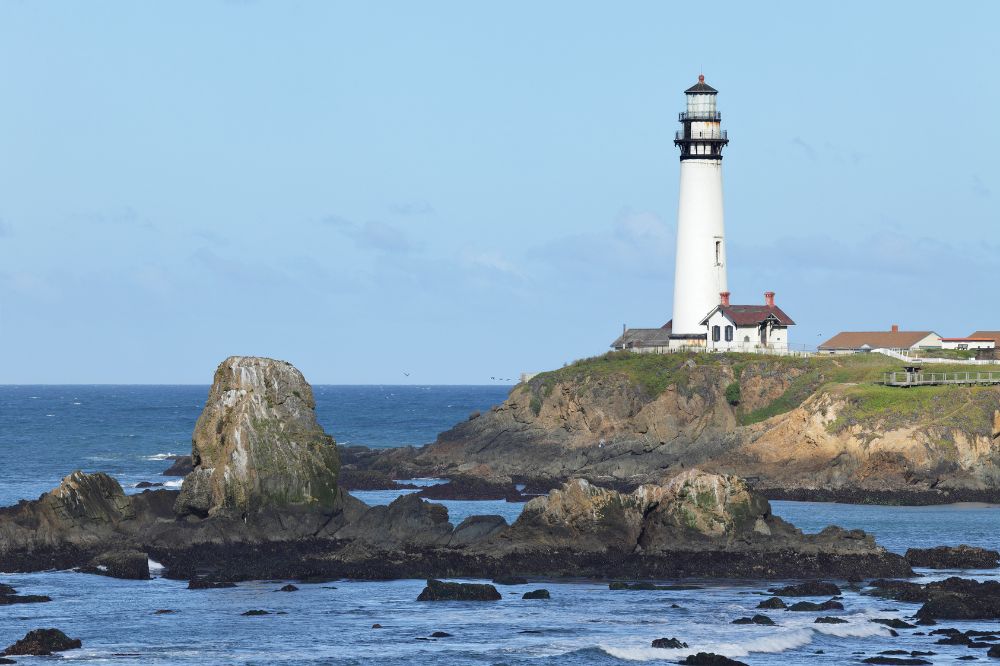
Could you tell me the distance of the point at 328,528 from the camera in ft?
174

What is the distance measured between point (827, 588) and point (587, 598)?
22.1 ft

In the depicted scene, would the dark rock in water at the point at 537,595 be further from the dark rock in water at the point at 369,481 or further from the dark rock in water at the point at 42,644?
the dark rock in water at the point at 369,481

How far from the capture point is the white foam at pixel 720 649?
121ft

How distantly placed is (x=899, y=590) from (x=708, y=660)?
10663 mm

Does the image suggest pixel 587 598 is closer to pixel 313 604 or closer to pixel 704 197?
pixel 313 604

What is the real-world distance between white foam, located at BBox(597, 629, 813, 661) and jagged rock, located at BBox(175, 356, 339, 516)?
60.6ft

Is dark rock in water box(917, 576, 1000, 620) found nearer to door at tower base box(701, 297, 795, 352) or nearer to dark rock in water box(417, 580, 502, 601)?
dark rock in water box(417, 580, 502, 601)

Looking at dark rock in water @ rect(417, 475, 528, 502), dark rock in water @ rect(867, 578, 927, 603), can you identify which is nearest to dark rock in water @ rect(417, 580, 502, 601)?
dark rock in water @ rect(867, 578, 927, 603)

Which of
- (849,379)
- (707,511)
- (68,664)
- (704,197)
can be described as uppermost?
(704,197)

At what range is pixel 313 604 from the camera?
143 ft

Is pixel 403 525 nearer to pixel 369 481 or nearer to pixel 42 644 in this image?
pixel 42 644

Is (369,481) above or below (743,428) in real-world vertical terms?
below

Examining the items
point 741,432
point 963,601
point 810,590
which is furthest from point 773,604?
point 741,432

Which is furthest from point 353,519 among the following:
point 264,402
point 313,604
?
point 313,604
